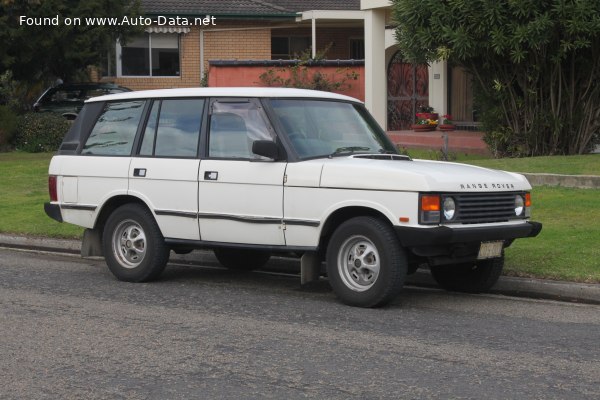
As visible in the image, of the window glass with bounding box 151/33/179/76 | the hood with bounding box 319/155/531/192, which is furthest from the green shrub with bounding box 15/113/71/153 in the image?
the hood with bounding box 319/155/531/192

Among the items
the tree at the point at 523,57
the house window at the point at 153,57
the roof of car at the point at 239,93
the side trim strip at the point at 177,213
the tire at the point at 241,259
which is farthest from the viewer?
the house window at the point at 153,57

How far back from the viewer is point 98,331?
800 centimetres

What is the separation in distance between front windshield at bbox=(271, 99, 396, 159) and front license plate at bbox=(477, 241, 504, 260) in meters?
1.44

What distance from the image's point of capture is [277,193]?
9.25 meters

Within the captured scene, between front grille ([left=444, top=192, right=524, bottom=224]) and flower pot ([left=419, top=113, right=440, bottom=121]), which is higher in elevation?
flower pot ([left=419, top=113, right=440, bottom=121])

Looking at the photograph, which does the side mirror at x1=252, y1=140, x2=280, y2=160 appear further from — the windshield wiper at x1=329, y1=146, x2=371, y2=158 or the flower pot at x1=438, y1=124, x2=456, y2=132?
the flower pot at x1=438, y1=124, x2=456, y2=132

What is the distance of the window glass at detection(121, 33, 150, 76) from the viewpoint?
35125 mm

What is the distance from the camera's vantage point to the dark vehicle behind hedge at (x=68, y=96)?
3053 cm

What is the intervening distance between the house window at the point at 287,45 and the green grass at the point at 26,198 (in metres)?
12.8

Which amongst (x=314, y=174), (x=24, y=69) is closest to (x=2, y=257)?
(x=314, y=174)

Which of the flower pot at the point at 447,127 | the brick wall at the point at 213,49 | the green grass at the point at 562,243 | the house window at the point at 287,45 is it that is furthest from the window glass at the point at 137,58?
the green grass at the point at 562,243

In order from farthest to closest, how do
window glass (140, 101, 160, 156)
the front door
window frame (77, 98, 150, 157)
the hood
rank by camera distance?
the front door, window frame (77, 98, 150, 157), window glass (140, 101, 160, 156), the hood

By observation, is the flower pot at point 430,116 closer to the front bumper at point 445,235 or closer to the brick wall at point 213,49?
the brick wall at point 213,49

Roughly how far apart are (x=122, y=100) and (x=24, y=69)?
60.8 feet
